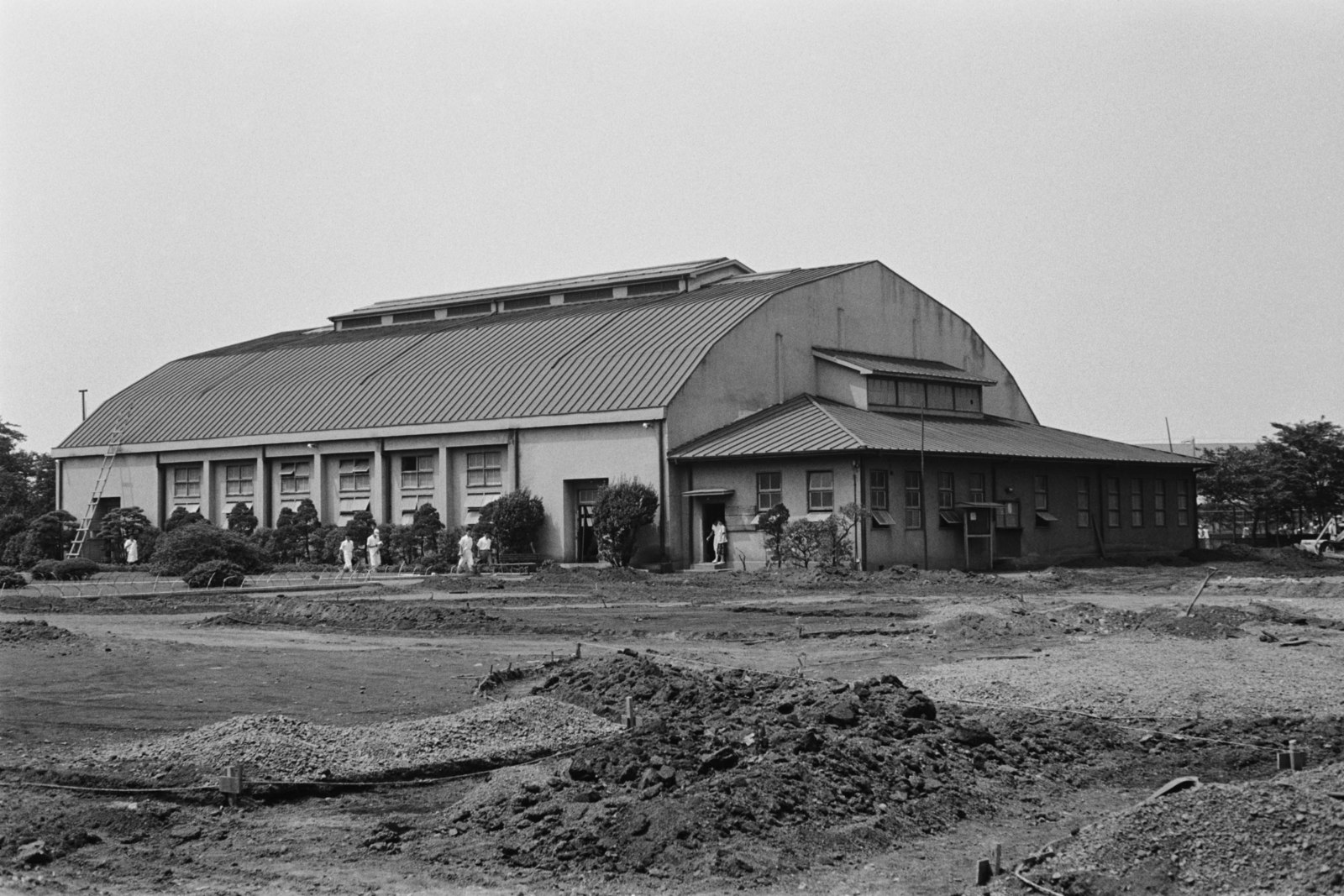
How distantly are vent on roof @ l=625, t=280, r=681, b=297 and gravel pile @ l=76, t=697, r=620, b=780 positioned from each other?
158 feet

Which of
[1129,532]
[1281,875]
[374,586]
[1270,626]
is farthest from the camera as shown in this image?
[1129,532]

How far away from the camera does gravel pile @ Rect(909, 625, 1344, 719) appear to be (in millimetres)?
16125

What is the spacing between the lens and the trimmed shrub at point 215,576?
43781 mm

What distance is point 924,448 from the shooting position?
4419 centimetres

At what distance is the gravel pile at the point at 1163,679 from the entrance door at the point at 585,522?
2888cm

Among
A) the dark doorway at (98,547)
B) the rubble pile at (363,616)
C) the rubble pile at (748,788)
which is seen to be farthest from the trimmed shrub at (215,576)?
the rubble pile at (748,788)

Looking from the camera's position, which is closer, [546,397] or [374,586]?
[374,586]

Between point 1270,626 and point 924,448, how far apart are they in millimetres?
20535

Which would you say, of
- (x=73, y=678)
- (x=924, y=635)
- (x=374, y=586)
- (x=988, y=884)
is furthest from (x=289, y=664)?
(x=374, y=586)

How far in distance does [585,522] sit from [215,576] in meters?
11.9

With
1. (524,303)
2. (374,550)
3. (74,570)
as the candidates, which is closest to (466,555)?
(374,550)

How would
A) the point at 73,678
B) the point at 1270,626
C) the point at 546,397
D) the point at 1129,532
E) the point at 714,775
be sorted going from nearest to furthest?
the point at 714,775
the point at 73,678
the point at 1270,626
the point at 546,397
the point at 1129,532

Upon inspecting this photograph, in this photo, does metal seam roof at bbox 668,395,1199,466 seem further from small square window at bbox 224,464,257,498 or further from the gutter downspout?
small square window at bbox 224,464,257,498

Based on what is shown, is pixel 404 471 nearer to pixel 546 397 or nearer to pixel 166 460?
pixel 546 397
